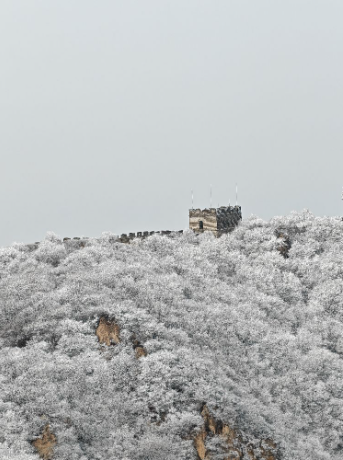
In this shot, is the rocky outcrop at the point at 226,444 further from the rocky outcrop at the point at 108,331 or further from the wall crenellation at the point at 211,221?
the wall crenellation at the point at 211,221

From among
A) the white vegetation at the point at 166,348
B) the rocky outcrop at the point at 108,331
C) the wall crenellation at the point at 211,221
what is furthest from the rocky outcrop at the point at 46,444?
the wall crenellation at the point at 211,221

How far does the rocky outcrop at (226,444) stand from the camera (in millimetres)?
48531

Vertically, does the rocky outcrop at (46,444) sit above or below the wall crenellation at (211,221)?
below

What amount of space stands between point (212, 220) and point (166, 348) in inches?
1523

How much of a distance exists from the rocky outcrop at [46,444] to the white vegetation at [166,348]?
45cm

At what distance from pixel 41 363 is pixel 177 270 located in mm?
28616

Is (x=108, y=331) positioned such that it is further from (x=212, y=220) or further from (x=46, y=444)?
(x=212, y=220)

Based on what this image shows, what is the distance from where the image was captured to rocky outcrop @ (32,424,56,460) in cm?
4607

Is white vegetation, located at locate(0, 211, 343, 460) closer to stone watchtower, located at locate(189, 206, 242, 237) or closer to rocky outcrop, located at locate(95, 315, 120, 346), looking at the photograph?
rocky outcrop, located at locate(95, 315, 120, 346)

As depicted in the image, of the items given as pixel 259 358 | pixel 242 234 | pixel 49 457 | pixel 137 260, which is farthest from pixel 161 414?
pixel 242 234

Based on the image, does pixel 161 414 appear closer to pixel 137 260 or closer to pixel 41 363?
pixel 41 363

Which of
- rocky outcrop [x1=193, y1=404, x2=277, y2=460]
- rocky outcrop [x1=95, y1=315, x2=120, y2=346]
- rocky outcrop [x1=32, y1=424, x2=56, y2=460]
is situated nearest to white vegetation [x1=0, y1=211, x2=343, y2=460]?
rocky outcrop [x1=32, y1=424, x2=56, y2=460]

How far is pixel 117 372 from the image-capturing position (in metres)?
54.6

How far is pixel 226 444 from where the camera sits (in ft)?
161
